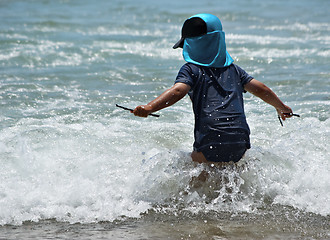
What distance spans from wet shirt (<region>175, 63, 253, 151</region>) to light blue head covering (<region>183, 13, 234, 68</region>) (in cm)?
6

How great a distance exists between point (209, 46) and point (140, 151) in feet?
5.52

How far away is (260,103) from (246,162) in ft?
9.90

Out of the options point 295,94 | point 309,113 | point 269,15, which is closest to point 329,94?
point 295,94

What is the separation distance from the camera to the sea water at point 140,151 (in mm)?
3947

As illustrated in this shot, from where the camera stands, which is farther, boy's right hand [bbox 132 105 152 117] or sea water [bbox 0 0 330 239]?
sea water [bbox 0 0 330 239]

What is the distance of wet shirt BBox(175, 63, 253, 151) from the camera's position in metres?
4.03

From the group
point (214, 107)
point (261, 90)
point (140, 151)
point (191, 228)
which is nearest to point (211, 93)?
point (214, 107)

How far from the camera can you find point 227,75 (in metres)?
4.17

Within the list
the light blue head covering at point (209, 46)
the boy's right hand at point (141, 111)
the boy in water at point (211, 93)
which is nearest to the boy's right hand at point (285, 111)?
the boy in water at point (211, 93)

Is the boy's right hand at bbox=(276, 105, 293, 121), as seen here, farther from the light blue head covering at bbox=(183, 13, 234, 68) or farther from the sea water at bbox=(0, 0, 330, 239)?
the light blue head covering at bbox=(183, 13, 234, 68)

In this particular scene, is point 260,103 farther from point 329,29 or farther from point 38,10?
point 38,10

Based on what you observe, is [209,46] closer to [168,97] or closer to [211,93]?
[211,93]

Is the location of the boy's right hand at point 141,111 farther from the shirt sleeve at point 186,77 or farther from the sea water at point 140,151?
the sea water at point 140,151

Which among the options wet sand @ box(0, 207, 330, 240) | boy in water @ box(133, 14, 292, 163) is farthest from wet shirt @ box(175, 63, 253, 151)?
wet sand @ box(0, 207, 330, 240)
